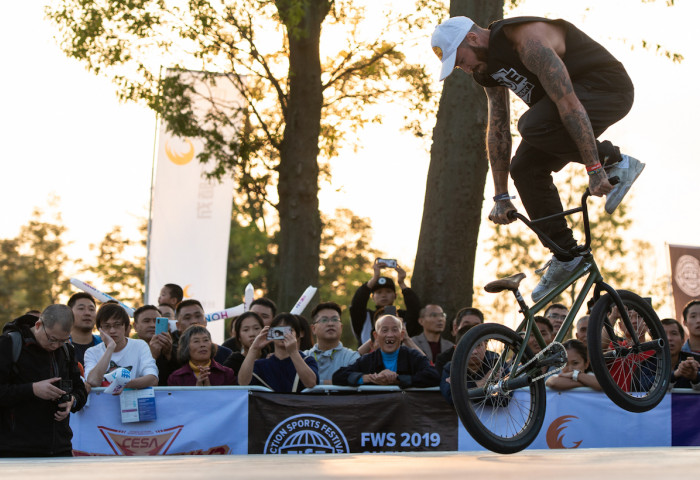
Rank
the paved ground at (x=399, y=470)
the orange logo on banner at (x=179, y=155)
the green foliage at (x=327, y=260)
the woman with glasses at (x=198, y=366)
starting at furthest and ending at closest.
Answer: the green foliage at (x=327, y=260), the orange logo on banner at (x=179, y=155), the woman with glasses at (x=198, y=366), the paved ground at (x=399, y=470)

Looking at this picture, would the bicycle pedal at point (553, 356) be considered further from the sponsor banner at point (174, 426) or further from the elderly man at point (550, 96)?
the sponsor banner at point (174, 426)

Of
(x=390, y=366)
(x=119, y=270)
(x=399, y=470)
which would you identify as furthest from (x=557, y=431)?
(x=119, y=270)

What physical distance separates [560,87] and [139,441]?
4793mm

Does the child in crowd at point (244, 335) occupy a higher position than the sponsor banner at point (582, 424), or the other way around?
the child in crowd at point (244, 335)

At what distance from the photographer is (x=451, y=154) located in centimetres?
1072

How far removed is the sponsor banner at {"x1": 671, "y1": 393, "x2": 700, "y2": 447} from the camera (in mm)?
8180

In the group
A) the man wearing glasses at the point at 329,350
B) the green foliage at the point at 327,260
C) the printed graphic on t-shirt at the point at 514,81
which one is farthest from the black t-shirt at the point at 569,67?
the green foliage at the point at 327,260

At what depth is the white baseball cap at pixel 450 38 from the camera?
15.9ft

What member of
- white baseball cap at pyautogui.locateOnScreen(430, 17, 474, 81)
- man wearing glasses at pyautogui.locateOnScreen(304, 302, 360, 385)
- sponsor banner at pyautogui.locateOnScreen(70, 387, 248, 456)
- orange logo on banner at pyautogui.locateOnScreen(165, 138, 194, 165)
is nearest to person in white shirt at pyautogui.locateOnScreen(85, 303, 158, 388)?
sponsor banner at pyautogui.locateOnScreen(70, 387, 248, 456)

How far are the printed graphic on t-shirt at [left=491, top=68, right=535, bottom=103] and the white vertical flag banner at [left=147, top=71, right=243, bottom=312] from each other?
11.0m

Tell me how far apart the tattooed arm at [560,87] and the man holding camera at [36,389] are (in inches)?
158

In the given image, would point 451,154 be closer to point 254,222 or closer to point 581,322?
point 581,322

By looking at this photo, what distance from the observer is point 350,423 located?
770 cm

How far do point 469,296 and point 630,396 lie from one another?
18.5ft
